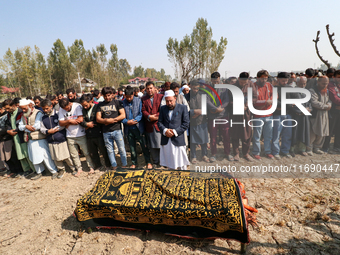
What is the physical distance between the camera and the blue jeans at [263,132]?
3057 mm

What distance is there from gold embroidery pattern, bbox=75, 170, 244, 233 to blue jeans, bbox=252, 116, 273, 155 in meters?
1.12

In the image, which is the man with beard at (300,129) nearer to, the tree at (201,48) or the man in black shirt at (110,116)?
the man in black shirt at (110,116)

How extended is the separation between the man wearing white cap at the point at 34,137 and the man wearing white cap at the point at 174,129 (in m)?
2.80

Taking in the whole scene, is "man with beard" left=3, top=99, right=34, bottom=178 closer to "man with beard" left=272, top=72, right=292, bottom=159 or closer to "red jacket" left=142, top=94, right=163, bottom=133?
"red jacket" left=142, top=94, right=163, bottom=133

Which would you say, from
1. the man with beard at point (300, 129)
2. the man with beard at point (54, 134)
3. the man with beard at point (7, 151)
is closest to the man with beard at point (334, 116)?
the man with beard at point (300, 129)

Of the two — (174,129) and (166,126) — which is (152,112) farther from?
(174,129)

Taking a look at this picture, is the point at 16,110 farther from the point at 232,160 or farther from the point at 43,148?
the point at 232,160

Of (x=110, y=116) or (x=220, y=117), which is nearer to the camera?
(x=220, y=117)

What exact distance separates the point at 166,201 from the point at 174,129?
4.52 ft

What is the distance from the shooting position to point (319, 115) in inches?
125

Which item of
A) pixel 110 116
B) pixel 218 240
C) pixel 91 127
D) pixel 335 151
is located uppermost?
pixel 110 116

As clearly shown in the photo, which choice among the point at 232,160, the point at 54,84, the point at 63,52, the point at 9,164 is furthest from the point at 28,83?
the point at 232,160

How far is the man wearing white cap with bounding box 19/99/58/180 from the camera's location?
13.2 ft

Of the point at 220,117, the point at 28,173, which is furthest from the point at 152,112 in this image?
the point at 28,173
